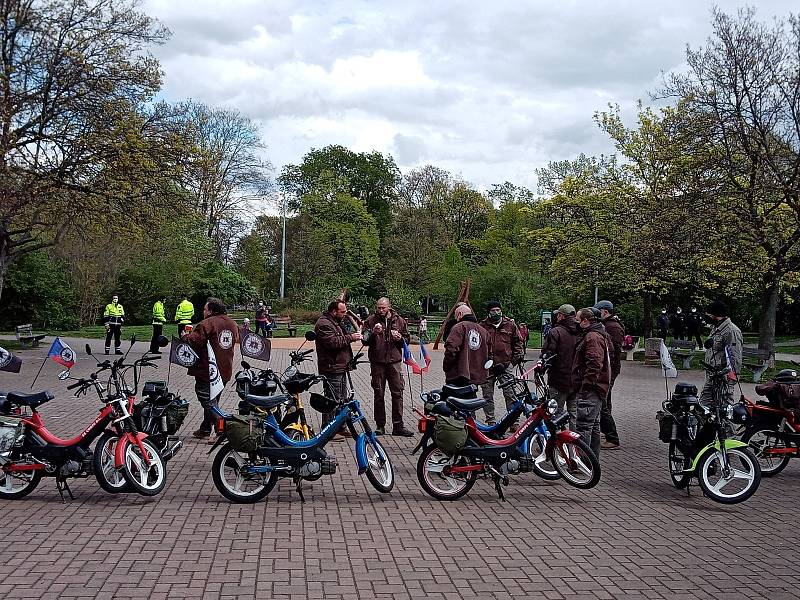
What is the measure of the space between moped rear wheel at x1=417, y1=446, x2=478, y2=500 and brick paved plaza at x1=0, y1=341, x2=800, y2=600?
→ 151 millimetres

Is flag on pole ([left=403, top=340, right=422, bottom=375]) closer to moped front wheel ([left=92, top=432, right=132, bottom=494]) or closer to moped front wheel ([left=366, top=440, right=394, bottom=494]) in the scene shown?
moped front wheel ([left=366, top=440, right=394, bottom=494])

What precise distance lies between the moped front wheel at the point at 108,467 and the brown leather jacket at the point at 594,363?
15.5ft

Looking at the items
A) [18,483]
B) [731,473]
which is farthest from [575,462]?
[18,483]

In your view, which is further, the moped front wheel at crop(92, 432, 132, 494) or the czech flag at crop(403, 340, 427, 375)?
the czech flag at crop(403, 340, 427, 375)

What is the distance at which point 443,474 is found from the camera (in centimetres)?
751

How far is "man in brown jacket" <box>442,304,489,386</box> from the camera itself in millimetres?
9852

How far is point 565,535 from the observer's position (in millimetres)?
6348

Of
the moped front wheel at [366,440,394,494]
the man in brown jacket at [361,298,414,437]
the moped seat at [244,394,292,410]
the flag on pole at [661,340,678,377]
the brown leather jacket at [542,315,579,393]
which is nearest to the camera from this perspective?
the moped seat at [244,394,292,410]

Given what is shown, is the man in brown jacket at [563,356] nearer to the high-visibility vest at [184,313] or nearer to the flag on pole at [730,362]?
the flag on pole at [730,362]

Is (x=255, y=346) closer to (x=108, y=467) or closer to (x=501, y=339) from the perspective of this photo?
(x=108, y=467)

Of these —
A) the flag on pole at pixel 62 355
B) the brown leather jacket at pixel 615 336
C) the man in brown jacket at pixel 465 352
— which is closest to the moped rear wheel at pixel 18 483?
the flag on pole at pixel 62 355

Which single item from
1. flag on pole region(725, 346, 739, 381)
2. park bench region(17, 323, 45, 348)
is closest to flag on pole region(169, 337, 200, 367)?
flag on pole region(725, 346, 739, 381)

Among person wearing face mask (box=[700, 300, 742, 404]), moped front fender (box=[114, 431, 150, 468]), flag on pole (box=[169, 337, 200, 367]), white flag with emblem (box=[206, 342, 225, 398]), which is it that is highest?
person wearing face mask (box=[700, 300, 742, 404])

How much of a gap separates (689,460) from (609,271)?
23882mm
